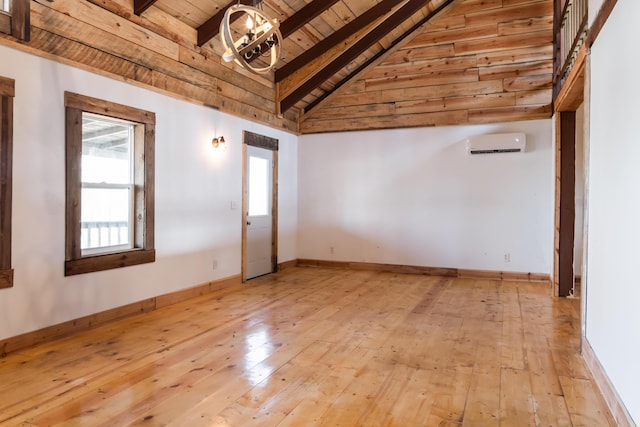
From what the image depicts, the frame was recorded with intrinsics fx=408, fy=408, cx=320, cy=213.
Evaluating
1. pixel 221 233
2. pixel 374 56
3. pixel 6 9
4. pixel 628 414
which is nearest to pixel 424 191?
pixel 374 56

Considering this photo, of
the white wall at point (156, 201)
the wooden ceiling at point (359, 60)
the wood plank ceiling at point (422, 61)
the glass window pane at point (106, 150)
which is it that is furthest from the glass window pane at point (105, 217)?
the wood plank ceiling at point (422, 61)

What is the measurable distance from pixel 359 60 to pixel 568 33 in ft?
10.4

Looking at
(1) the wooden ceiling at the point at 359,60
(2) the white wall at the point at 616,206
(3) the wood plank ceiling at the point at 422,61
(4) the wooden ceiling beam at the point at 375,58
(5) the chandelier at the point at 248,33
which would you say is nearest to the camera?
(2) the white wall at the point at 616,206

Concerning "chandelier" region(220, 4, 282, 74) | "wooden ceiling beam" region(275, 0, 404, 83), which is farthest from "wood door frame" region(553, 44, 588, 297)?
"chandelier" region(220, 4, 282, 74)

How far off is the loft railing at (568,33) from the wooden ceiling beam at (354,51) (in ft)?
5.75

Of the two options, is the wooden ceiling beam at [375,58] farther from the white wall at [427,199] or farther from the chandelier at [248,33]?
the chandelier at [248,33]

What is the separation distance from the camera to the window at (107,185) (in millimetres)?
3658

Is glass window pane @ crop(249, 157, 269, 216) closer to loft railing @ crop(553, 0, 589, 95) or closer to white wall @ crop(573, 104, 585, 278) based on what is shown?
loft railing @ crop(553, 0, 589, 95)

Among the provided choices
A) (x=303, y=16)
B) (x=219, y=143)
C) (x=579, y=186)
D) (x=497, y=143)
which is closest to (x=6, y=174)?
(x=219, y=143)

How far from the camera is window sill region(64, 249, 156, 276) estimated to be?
3.66 metres

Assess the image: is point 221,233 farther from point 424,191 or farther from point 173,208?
point 424,191

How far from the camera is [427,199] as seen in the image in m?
6.85

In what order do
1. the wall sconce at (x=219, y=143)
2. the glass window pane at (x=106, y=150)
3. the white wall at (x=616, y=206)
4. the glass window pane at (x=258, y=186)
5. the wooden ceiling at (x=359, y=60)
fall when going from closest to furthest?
the white wall at (x=616, y=206), the glass window pane at (x=106, y=150), the wooden ceiling at (x=359, y=60), the wall sconce at (x=219, y=143), the glass window pane at (x=258, y=186)

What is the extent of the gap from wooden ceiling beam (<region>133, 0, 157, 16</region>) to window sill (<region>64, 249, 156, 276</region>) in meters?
2.45
